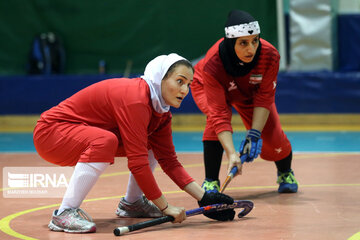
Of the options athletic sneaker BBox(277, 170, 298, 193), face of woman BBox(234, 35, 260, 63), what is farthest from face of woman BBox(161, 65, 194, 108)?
athletic sneaker BBox(277, 170, 298, 193)

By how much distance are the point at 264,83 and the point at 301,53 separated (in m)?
6.61

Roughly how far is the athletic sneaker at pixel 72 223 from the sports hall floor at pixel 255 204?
0.04 meters

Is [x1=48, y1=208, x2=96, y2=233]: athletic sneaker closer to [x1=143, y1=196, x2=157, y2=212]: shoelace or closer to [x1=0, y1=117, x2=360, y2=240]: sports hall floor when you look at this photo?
[x1=0, y1=117, x2=360, y2=240]: sports hall floor

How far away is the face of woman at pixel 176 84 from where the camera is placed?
3.68 meters

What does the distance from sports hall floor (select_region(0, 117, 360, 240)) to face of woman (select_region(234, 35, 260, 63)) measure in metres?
0.99

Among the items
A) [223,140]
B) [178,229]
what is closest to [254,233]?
[178,229]

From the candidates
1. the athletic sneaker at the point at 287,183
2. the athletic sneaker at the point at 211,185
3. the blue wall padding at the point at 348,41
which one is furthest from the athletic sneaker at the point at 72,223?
the blue wall padding at the point at 348,41

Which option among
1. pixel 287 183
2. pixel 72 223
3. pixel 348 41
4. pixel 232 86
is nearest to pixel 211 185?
pixel 287 183

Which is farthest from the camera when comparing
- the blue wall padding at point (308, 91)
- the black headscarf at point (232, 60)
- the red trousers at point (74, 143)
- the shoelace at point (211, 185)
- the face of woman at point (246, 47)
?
the blue wall padding at point (308, 91)

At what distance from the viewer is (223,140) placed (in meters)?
4.47

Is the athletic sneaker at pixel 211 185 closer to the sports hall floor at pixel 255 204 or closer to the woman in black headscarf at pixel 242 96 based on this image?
the woman in black headscarf at pixel 242 96

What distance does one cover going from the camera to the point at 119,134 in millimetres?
3838

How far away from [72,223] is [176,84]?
944 mm

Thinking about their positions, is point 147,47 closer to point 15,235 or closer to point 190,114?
point 190,114
